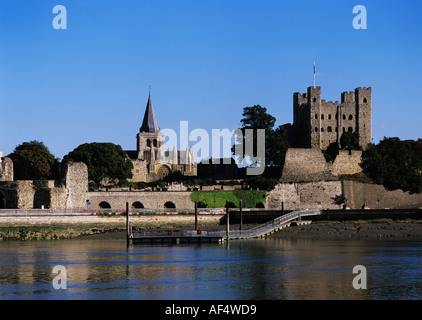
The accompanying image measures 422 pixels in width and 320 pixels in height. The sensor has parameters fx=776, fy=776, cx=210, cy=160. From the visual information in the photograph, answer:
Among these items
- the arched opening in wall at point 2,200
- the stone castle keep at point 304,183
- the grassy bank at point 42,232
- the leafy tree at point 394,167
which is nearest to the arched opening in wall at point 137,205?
the stone castle keep at point 304,183

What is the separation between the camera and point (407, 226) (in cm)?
5512

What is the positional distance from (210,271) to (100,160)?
162ft

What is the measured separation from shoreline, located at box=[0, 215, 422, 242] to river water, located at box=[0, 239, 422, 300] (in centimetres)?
587

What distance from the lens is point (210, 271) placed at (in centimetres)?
3281

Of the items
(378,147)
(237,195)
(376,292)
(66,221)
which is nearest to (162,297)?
(376,292)

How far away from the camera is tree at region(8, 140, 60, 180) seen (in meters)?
78.4

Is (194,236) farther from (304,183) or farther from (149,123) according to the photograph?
(149,123)

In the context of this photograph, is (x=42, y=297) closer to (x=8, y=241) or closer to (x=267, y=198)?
(x=8, y=241)

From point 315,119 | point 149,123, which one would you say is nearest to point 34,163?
point 315,119

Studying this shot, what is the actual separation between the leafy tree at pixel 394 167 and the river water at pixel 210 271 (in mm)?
29568

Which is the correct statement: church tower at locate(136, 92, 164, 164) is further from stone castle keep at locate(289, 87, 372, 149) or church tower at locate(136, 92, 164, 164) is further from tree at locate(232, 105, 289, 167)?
tree at locate(232, 105, 289, 167)

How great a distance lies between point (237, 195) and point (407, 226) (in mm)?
19052

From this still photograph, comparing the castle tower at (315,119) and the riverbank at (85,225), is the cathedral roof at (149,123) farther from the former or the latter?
the riverbank at (85,225)

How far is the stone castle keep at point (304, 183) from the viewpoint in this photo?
60.6 m
